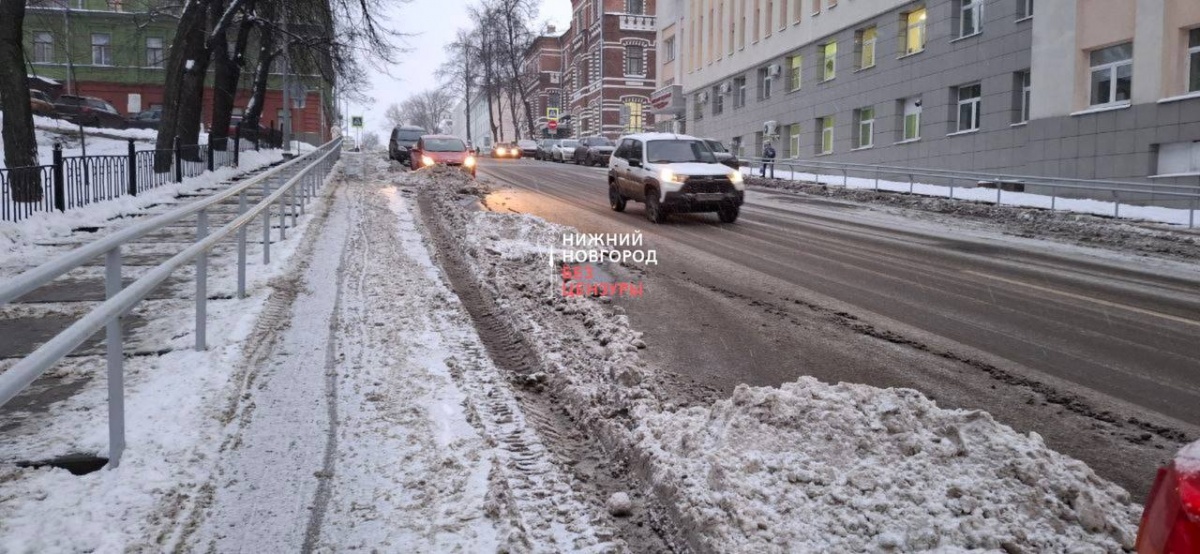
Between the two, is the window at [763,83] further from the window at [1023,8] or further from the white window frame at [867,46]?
the window at [1023,8]

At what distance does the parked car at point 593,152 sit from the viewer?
156 feet

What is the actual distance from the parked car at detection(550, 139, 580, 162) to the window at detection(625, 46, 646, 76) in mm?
23183

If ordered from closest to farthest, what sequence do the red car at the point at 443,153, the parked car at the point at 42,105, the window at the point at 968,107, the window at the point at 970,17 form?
the window at the point at 970,17 → the window at the point at 968,107 → the red car at the point at 443,153 → the parked car at the point at 42,105

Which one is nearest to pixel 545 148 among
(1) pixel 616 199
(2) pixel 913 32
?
(2) pixel 913 32

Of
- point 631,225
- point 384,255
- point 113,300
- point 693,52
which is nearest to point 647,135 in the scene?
point 631,225

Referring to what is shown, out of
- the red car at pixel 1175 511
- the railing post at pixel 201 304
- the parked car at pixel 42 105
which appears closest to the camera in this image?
the red car at pixel 1175 511

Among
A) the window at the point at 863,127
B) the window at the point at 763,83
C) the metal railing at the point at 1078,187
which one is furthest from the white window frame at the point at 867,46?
the window at the point at 763,83

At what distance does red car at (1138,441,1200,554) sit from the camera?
5.73 feet

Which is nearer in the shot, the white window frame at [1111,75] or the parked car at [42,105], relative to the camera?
the white window frame at [1111,75]

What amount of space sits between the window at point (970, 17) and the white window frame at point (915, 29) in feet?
5.79

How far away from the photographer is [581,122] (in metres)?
86.1

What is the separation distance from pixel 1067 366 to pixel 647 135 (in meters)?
13.2

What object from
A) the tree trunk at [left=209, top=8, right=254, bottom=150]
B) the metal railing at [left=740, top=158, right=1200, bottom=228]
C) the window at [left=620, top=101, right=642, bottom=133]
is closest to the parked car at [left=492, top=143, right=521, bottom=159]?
the window at [left=620, top=101, right=642, bottom=133]

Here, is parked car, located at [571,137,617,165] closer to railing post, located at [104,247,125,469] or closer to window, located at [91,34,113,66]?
window, located at [91,34,113,66]
